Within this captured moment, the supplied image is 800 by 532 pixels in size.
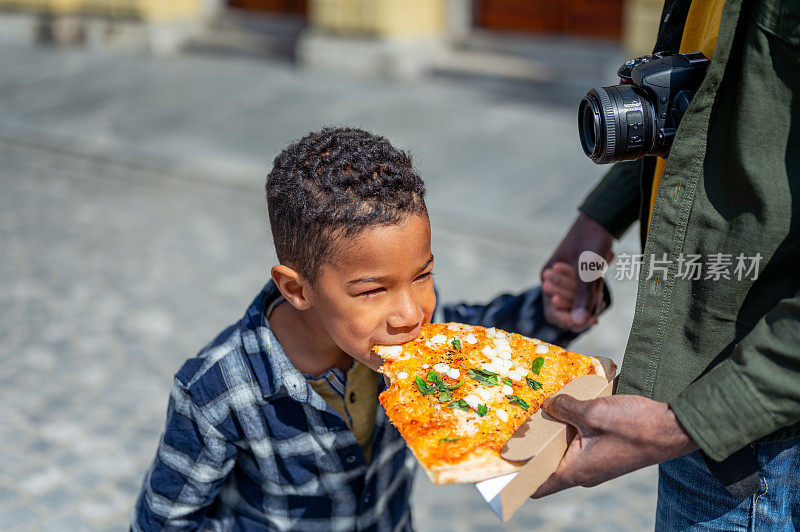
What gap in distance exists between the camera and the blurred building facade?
9258 mm

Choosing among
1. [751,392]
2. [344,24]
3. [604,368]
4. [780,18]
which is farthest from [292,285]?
[344,24]

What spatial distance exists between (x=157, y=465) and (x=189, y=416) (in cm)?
15

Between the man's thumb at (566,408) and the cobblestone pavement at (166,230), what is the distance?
185 centimetres

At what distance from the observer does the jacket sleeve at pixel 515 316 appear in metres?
2.05

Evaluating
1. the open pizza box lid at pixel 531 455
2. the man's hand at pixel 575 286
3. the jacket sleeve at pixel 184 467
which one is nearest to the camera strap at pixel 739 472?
the open pizza box lid at pixel 531 455

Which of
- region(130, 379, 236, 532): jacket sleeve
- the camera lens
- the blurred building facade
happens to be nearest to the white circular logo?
the camera lens

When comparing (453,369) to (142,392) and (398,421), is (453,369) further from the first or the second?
(142,392)

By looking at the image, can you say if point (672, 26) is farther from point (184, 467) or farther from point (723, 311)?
point (184, 467)

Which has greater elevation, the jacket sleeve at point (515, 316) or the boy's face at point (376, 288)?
the boy's face at point (376, 288)

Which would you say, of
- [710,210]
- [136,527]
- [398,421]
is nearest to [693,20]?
[710,210]

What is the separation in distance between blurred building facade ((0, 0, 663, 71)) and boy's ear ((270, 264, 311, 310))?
6.66 metres

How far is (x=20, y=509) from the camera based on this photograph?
324 centimetres

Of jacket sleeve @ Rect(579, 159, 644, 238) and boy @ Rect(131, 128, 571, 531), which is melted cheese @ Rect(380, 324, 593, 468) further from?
jacket sleeve @ Rect(579, 159, 644, 238)

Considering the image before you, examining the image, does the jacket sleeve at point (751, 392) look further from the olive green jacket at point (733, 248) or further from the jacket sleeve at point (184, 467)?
the jacket sleeve at point (184, 467)
